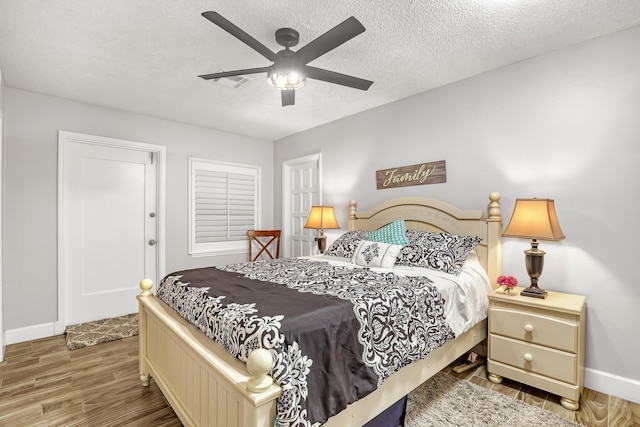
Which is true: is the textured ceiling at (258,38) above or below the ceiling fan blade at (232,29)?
above

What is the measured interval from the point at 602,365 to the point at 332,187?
3109 millimetres

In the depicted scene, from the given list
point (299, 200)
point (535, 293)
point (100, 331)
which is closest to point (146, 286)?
point (100, 331)

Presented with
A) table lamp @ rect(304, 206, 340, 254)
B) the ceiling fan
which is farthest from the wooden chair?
the ceiling fan

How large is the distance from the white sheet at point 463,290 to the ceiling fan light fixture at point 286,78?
157 cm

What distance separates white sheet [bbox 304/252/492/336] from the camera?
216 cm

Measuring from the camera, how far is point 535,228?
216cm

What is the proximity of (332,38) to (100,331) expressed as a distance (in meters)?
3.65

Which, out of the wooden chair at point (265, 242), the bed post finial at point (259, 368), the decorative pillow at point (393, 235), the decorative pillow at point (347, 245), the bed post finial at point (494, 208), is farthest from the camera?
the wooden chair at point (265, 242)

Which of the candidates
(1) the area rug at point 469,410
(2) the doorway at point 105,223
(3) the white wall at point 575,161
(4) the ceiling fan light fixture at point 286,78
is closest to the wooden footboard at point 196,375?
(1) the area rug at point 469,410

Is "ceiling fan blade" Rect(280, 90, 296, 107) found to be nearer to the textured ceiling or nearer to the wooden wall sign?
the textured ceiling

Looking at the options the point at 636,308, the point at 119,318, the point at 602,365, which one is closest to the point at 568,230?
the point at 636,308

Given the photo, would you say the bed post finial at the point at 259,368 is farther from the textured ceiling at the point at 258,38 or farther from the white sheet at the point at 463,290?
the textured ceiling at the point at 258,38

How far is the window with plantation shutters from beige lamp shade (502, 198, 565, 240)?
3.68 metres

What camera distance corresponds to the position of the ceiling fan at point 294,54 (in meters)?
1.69
